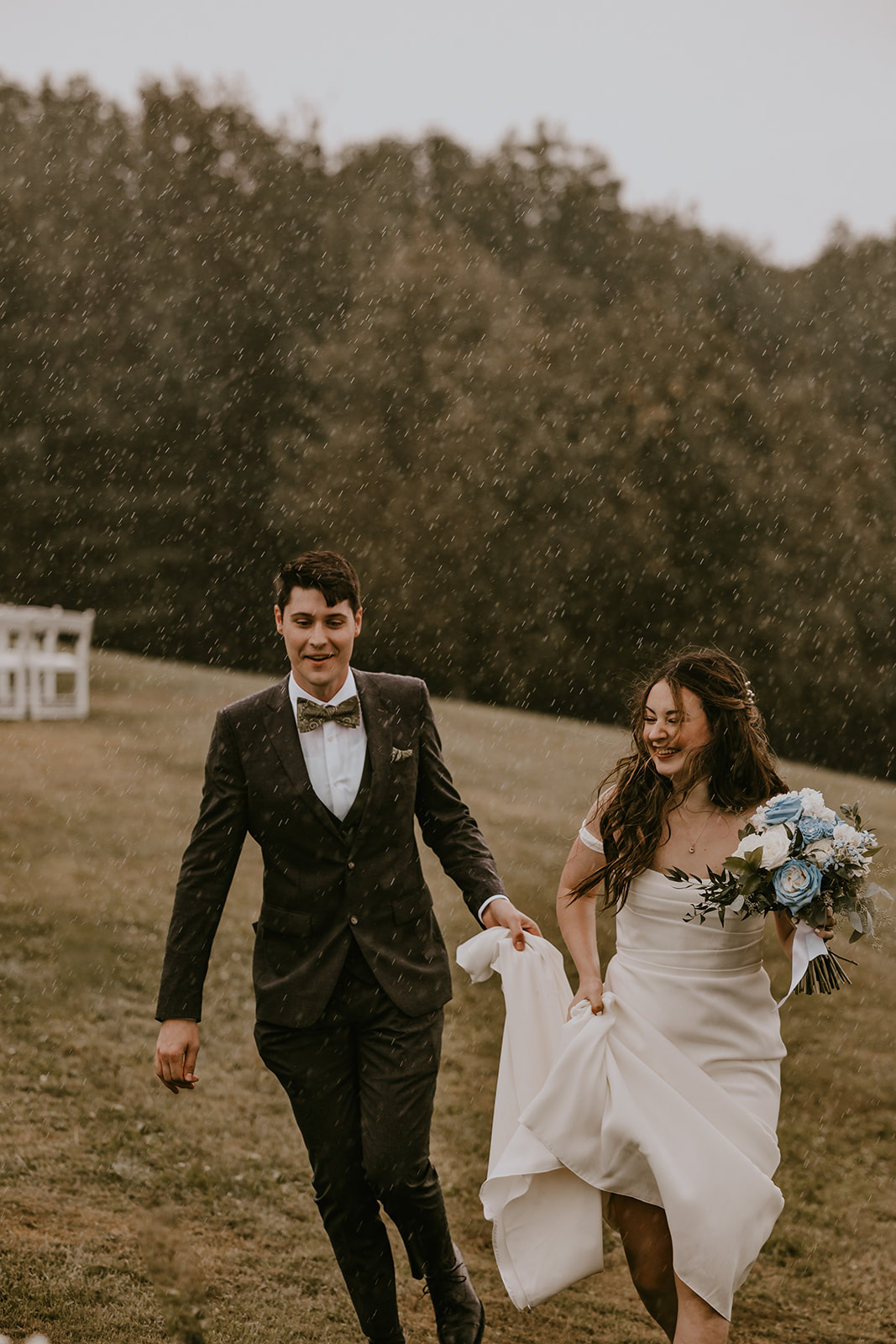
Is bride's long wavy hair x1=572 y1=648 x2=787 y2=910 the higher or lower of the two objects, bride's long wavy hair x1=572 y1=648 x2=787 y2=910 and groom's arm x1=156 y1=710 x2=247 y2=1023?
the higher

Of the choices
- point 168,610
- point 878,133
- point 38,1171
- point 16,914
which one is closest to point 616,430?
point 168,610

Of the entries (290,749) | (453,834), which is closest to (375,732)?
(290,749)

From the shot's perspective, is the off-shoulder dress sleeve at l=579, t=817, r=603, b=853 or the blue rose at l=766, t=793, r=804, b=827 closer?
the blue rose at l=766, t=793, r=804, b=827

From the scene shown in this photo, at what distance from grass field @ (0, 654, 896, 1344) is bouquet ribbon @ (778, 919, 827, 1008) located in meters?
0.38

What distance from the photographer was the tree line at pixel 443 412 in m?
21.7

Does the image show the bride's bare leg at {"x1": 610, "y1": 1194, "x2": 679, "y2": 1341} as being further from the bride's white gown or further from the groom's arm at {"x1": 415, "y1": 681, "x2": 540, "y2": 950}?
the groom's arm at {"x1": 415, "y1": 681, "x2": 540, "y2": 950}

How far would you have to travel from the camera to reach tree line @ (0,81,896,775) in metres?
21.7

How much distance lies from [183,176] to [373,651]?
1319cm

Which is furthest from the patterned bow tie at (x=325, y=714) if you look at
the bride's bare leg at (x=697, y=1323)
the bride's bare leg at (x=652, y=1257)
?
the bride's bare leg at (x=697, y=1323)

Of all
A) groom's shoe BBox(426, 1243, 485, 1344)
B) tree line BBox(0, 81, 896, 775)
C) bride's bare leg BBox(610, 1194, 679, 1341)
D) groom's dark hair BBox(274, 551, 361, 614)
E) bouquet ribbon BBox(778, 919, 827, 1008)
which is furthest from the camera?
tree line BBox(0, 81, 896, 775)

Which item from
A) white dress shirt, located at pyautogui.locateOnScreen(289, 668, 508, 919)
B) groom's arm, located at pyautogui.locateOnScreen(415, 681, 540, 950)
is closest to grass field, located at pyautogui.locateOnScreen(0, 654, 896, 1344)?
groom's arm, located at pyautogui.locateOnScreen(415, 681, 540, 950)

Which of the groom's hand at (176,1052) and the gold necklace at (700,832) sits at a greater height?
the gold necklace at (700,832)

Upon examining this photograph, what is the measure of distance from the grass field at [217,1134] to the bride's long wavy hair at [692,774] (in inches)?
19.4

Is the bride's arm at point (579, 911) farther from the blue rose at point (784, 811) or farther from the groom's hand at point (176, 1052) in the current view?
the groom's hand at point (176, 1052)
